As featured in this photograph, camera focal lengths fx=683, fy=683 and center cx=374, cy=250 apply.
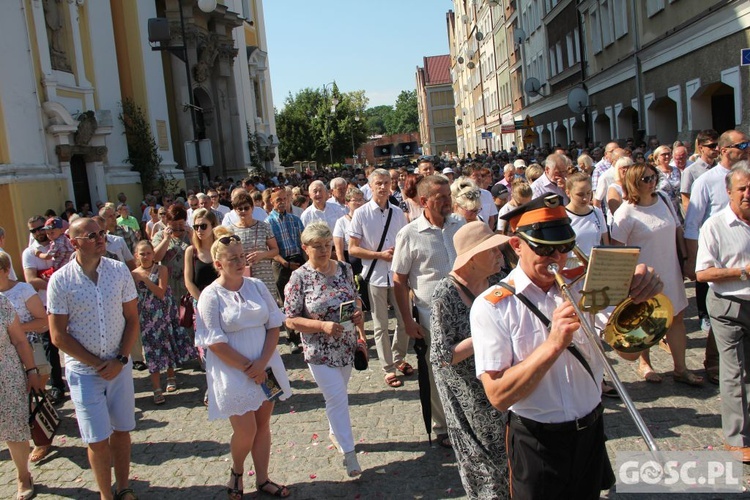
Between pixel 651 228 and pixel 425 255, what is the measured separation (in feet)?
6.80

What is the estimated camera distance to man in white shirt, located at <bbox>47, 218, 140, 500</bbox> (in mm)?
4777

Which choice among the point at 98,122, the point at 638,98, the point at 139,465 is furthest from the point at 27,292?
the point at 638,98

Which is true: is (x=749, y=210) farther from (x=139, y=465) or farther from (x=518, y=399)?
(x=139, y=465)

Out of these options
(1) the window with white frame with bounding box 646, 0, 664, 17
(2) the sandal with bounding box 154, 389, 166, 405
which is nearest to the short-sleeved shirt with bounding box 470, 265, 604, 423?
(2) the sandal with bounding box 154, 389, 166, 405

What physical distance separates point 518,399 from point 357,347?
2773 mm

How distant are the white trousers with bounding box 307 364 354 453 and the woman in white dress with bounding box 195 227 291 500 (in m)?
0.32

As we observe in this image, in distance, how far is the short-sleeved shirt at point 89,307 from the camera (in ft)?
15.9

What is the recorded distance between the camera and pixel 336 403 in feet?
17.1

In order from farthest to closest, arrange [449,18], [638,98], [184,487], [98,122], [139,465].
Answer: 1. [449,18]
2. [638,98]
3. [98,122]
4. [139,465]
5. [184,487]

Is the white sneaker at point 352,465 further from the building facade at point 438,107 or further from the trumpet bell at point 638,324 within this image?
the building facade at point 438,107

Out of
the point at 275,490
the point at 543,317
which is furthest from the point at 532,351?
the point at 275,490

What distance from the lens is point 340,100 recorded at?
64938 mm

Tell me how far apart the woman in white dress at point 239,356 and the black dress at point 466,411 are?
4.65 feet

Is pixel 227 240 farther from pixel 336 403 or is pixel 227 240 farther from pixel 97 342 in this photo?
pixel 336 403
